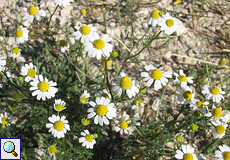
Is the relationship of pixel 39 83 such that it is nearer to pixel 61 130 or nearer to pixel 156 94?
pixel 61 130

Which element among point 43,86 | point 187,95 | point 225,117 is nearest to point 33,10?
point 43,86

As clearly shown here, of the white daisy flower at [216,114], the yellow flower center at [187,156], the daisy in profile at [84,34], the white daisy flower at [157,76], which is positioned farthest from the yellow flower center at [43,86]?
the white daisy flower at [216,114]

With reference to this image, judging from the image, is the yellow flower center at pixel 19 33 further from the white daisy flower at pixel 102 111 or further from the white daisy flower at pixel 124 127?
the white daisy flower at pixel 124 127

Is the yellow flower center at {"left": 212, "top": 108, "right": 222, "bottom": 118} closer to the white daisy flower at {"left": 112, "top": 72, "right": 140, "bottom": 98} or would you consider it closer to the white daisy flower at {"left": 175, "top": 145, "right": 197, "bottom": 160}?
the white daisy flower at {"left": 175, "top": 145, "right": 197, "bottom": 160}

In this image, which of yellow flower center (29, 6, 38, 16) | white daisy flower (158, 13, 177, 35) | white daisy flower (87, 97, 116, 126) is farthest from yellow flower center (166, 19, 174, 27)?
yellow flower center (29, 6, 38, 16)

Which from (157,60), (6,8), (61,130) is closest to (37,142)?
(61,130)

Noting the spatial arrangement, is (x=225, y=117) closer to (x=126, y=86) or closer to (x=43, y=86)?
(x=126, y=86)

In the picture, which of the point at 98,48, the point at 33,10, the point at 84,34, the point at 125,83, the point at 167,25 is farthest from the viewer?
the point at 33,10
